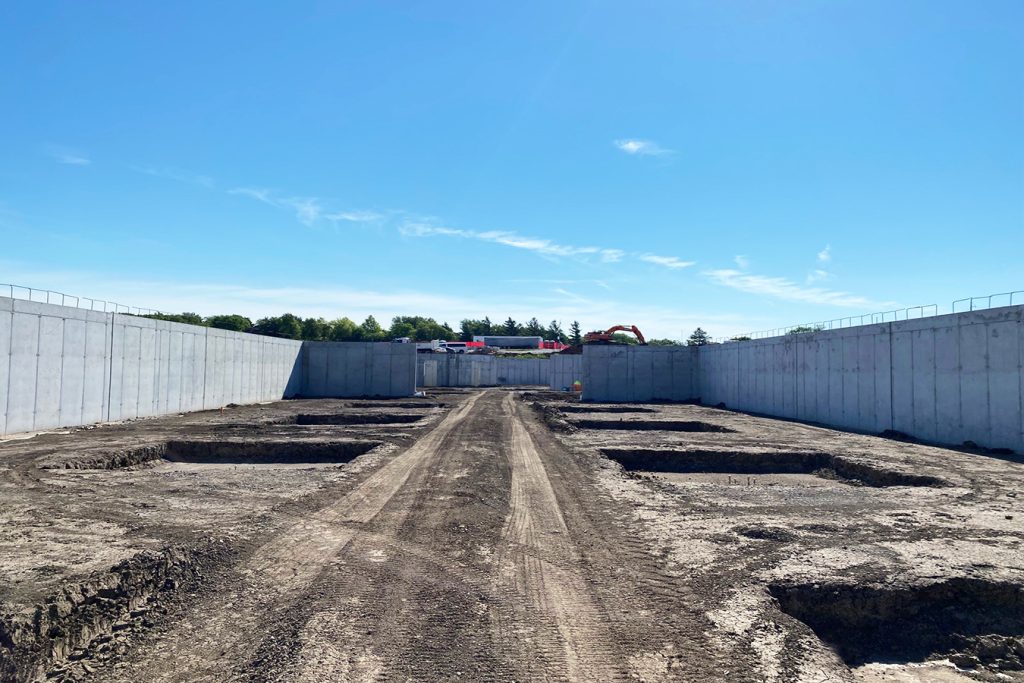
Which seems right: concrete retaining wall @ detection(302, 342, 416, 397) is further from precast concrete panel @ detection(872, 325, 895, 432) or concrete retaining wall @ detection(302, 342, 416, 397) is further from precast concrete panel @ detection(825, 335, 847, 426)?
precast concrete panel @ detection(872, 325, 895, 432)

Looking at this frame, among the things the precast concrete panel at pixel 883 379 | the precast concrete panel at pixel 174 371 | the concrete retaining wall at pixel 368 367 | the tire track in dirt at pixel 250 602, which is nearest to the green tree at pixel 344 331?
the concrete retaining wall at pixel 368 367

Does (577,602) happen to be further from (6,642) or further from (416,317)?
(416,317)

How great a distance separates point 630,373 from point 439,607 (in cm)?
3524

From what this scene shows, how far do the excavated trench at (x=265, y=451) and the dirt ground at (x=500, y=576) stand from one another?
3063 millimetres

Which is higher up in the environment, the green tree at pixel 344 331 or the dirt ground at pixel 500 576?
the green tree at pixel 344 331

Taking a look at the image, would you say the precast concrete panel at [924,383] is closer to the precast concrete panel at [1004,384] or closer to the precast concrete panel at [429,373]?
the precast concrete panel at [1004,384]

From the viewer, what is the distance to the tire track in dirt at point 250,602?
4.15 metres

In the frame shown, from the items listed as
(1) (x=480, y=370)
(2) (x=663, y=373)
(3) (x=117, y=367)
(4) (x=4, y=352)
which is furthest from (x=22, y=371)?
(1) (x=480, y=370)

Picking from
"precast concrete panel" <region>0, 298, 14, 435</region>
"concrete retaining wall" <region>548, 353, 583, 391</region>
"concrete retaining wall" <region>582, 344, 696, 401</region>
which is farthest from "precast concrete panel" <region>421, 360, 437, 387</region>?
"precast concrete panel" <region>0, 298, 14, 435</region>

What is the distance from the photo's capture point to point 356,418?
80.0 feet

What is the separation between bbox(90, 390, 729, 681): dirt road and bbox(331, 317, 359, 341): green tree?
87.3m

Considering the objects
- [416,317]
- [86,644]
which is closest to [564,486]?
[86,644]

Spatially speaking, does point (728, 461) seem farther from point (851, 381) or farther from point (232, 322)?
point (232, 322)

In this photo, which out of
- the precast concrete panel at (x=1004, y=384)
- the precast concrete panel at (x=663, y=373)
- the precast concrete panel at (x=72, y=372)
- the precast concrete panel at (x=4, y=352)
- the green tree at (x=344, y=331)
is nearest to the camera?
the precast concrete panel at (x=1004, y=384)
